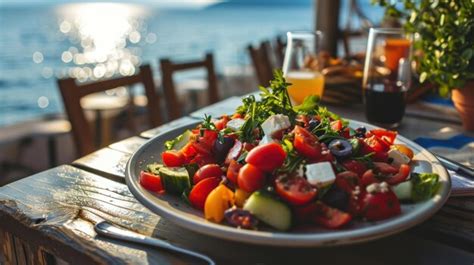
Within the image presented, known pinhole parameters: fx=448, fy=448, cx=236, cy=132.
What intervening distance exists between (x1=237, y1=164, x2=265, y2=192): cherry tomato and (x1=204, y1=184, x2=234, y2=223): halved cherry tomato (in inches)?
1.4

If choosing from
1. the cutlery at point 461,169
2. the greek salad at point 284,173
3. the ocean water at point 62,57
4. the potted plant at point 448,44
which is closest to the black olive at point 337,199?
the greek salad at point 284,173

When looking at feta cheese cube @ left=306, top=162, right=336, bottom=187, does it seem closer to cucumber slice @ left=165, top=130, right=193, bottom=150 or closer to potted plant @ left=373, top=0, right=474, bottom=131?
cucumber slice @ left=165, top=130, right=193, bottom=150

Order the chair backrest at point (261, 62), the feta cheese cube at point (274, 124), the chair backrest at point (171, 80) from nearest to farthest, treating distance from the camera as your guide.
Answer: the feta cheese cube at point (274, 124) < the chair backrest at point (171, 80) < the chair backrest at point (261, 62)

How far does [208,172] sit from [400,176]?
350mm

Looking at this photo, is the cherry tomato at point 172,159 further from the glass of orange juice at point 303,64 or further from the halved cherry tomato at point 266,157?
the glass of orange juice at point 303,64

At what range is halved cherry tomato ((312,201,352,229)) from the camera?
688 mm

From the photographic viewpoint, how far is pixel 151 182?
0.83 m

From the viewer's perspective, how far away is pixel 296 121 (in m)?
0.96

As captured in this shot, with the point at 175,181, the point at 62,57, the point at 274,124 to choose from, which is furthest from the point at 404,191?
the point at 62,57

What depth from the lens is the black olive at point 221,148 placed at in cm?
88

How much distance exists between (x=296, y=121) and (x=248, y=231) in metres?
0.36

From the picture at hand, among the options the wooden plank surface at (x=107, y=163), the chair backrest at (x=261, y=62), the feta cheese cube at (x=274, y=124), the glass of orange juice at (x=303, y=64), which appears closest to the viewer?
the feta cheese cube at (x=274, y=124)

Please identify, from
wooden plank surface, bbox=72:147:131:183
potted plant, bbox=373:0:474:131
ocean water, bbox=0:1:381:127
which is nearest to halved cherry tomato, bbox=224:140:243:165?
wooden plank surface, bbox=72:147:131:183

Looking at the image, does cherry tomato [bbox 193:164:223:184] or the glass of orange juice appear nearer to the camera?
cherry tomato [bbox 193:164:223:184]
